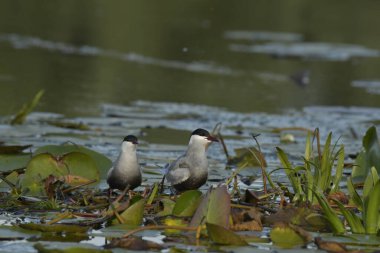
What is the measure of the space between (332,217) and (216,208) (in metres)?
0.65

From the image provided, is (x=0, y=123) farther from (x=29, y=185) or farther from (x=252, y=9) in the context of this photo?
(x=252, y=9)

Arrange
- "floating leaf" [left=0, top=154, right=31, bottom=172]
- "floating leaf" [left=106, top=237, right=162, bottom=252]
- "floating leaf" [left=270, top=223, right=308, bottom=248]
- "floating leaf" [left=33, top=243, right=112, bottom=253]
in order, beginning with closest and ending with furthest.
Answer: "floating leaf" [left=33, top=243, right=112, bottom=253] → "floating leaf" [left=106, top=237, right=162, bottom=252] → "floating leaf" [left=270, top=223, right=308, bottom=248] → "floating leaf" [left=0, top=154, right=31, bottom=172]

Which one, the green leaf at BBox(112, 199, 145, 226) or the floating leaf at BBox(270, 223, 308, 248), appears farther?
the green leaf at BBox(112, 199, 145, 226)

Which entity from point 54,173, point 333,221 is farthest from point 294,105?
point 333,221

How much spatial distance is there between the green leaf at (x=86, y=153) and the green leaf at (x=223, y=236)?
2520mm

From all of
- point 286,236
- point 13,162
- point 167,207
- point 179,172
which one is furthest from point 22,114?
point 286,236

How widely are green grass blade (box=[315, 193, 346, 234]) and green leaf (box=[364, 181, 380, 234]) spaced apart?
0.14 m

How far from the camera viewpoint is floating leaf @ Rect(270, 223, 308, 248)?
18.9 feet

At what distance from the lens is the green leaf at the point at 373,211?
19.4 feet

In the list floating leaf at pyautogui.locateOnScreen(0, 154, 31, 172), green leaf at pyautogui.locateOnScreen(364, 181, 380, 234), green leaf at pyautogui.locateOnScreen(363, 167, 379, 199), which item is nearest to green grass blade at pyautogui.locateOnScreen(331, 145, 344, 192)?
green leaf at pyautogui.locateOnScreen(363, 167, 379, 199)

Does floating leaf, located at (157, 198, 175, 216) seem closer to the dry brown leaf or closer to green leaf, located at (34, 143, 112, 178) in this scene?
the dry brown leaf

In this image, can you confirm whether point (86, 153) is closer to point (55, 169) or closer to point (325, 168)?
point (55, 169)

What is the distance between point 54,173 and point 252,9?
1658 cm

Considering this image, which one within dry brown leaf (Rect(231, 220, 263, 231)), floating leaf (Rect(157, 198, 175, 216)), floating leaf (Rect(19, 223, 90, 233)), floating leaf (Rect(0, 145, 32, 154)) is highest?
floating leaf (Rect(0, 145, 32, 154))
